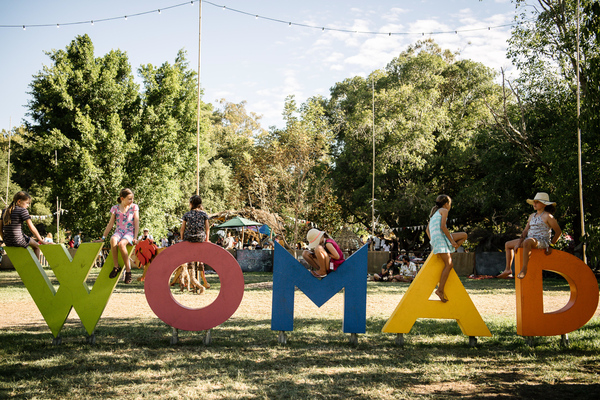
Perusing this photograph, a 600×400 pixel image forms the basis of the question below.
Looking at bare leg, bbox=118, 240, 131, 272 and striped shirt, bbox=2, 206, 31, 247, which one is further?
bare leg, bbox=118, 240, 131, 272

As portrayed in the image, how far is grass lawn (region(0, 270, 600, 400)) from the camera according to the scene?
179 inches

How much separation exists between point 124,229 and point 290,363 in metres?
3.61

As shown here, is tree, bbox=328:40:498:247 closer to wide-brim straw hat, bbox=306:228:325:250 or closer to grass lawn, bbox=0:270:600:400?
wide-brim straw hat, bbox=306:228:325:250

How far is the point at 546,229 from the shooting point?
6863 mm

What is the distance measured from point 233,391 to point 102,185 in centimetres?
2038

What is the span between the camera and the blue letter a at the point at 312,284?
265 inches

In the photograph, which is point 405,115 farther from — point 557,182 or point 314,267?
point 314,267

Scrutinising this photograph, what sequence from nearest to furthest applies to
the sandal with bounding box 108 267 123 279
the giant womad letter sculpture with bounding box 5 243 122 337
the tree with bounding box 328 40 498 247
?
the giant womad letter sculpture with bounding box 5 243 122 337 < the sandal with bounding box 108 267 123 279 < the tree with bounding box 328 40 498 247

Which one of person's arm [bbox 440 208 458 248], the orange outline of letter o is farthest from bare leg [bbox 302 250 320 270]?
person's arm [bbox 440 208 458 248]

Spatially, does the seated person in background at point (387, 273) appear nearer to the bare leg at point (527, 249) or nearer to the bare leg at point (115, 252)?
the bare leg at point (527, 249)

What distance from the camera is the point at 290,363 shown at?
5586 millimetres

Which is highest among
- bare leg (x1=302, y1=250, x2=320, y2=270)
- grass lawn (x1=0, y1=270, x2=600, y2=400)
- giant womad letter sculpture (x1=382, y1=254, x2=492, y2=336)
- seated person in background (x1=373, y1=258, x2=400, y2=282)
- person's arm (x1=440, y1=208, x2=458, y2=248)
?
person's arm (x1=440, y1=208, x2=458, y2=248)

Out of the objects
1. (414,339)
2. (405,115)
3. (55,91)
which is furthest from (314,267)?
(405,115)

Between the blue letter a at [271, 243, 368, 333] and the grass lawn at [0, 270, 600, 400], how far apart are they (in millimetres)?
455
